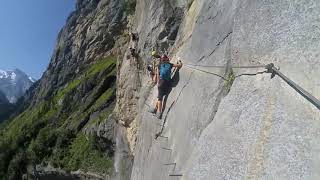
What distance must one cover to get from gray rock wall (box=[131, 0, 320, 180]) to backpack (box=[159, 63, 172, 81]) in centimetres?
135

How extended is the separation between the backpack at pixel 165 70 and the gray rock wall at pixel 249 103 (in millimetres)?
1351

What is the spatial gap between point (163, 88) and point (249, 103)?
9410 millimetres

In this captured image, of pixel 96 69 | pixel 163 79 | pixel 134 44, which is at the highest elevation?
pixel 96 69

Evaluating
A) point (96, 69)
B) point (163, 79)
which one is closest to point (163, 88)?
point (163, 79)

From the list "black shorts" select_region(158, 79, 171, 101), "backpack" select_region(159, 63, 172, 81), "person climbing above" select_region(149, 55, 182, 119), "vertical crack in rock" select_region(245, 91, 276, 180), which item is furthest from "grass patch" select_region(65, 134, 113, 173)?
"vertical crack in rock" select_region(245, 91, 276, 180)

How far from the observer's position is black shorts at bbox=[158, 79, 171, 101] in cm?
1919

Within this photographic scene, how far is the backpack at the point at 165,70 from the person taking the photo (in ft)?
61.3

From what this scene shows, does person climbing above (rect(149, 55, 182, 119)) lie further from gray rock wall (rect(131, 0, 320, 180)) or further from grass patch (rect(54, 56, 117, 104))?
grass patch (rect(54, 56, 117, 104))

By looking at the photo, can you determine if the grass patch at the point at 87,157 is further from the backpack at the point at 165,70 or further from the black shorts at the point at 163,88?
the backpack at the point at 165,70

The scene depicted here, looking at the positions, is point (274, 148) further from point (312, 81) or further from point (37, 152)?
point (37, 152)

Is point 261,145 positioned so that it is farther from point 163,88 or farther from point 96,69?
point 96,69

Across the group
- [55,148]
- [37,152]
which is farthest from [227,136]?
[37,152]

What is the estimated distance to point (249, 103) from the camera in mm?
10117

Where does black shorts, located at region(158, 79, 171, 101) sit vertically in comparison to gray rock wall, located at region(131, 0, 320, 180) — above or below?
above
